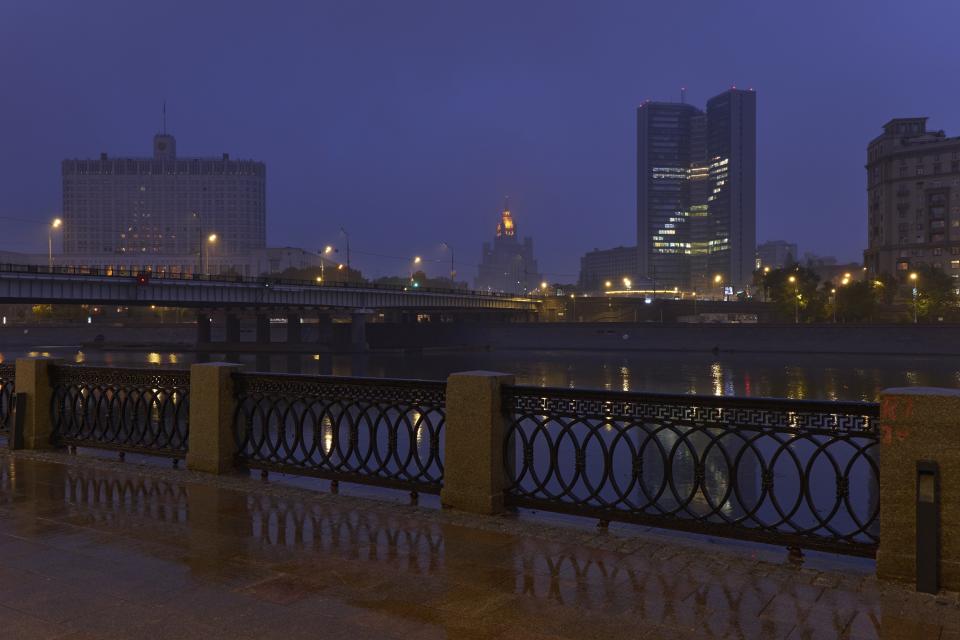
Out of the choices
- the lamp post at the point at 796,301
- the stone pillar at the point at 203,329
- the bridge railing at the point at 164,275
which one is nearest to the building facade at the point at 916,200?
the lamp post at the point at 796,301

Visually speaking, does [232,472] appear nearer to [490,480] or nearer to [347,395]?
[347,395]

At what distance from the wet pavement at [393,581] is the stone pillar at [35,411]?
4101 millimetres

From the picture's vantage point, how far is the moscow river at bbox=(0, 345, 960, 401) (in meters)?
40.1

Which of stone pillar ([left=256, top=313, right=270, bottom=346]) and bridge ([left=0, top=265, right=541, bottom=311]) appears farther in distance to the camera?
stone pillar ([left=256, top=313, right=270, bottom=346])

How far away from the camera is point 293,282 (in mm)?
71438

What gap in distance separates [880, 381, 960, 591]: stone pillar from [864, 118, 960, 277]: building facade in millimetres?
137283

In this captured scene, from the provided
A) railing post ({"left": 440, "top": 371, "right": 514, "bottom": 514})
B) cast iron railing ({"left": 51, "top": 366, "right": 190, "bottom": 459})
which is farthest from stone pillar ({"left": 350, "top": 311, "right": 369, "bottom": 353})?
railing post ({"left": 440, "top": 371, "right": 514, "bottom": 514})

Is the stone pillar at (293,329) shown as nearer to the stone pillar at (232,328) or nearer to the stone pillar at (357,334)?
the stone pillar at (232,328)

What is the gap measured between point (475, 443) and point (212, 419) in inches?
150

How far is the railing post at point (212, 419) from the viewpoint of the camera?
9445 mm

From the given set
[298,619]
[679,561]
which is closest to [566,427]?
[679,561]

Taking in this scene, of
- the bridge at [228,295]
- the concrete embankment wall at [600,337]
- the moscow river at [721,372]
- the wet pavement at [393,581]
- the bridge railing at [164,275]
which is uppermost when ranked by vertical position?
the bridge railing at [164,275]

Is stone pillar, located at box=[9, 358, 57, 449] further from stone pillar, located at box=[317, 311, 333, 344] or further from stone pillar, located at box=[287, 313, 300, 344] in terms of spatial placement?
stone pillar, located at box=[287, 313, 300, 344]

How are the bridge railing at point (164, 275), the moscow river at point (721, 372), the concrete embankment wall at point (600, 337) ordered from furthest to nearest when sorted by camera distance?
the concrete embankment wall at point (600, 337) < the bridge railing at point (164, 275) < the moscow river at point (721, 372)
